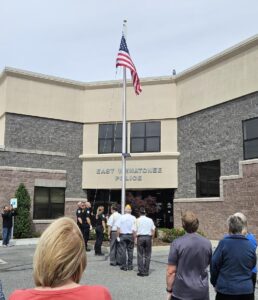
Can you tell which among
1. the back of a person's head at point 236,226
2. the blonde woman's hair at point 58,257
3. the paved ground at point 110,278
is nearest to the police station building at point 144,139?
the paved ground at point 110,278

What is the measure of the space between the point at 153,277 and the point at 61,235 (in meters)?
9.27

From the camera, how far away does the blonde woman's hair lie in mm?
2045

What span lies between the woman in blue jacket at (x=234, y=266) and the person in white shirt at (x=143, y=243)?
6.18 meters

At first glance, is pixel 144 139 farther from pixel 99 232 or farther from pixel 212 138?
pixel 99 232

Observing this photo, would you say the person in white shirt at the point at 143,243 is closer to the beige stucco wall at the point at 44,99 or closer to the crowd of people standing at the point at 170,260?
the crowd of people standing at the point at 170,260

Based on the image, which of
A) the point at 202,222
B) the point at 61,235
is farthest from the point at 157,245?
the point at 61,235

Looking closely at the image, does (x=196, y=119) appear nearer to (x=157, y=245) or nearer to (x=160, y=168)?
(x=160, y=168)

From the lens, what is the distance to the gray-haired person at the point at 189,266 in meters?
5.08

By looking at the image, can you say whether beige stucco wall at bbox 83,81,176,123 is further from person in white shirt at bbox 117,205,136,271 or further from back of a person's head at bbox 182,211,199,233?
back of a person's head at bbox 182,211,199,233

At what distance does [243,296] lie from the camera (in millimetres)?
4910

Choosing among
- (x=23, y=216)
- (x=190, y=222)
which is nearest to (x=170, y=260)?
(x=190, y=222)

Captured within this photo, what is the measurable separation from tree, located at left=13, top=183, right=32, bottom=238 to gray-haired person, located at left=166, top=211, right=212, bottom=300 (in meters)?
17.5

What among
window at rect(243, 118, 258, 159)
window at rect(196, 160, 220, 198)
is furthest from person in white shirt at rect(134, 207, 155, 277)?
window at rect(196, 160, 220, 198)

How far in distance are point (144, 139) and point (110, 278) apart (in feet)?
49.5
